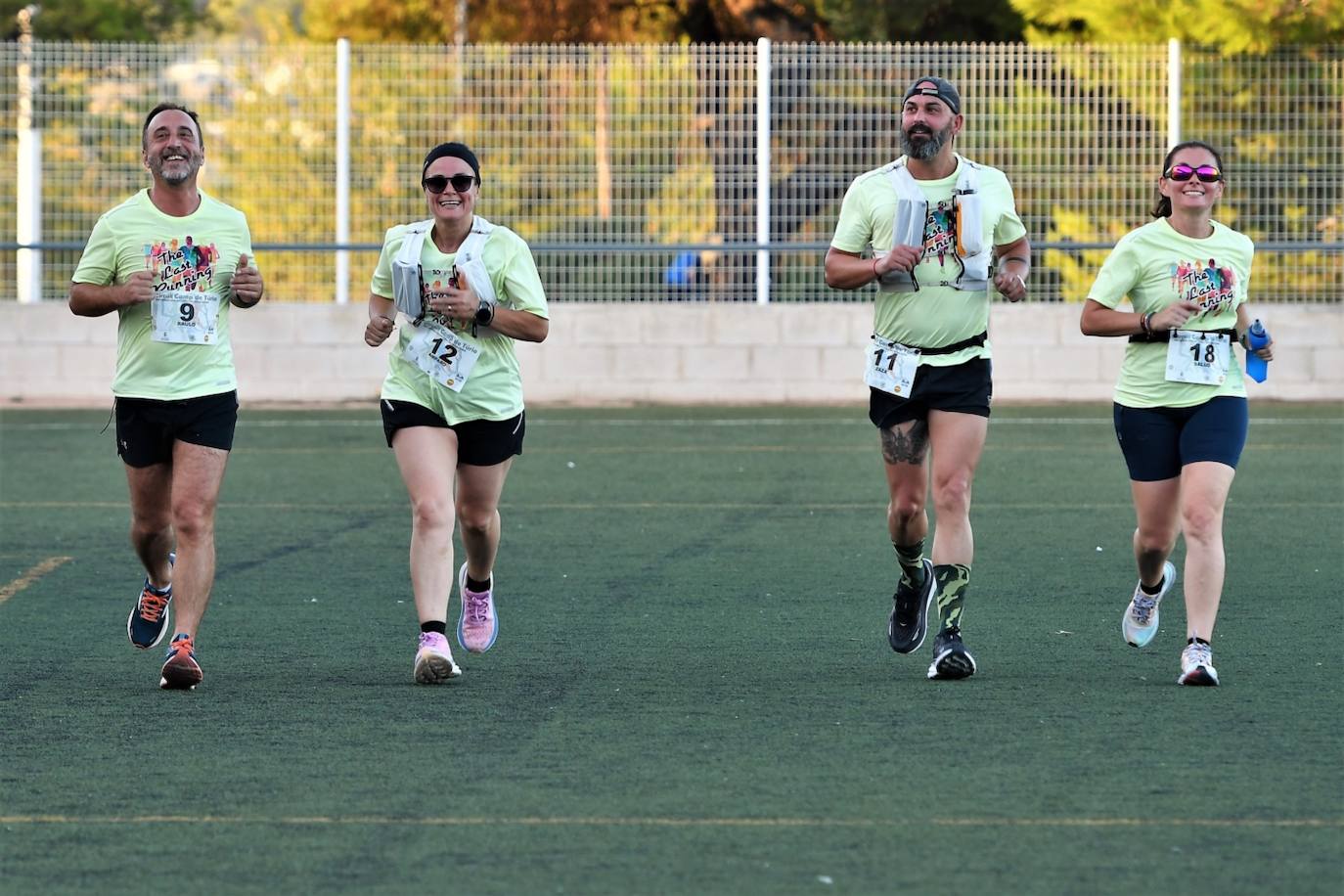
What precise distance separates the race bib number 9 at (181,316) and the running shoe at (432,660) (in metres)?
1.28

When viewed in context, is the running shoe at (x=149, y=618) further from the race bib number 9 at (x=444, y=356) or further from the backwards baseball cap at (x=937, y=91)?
the backwards baseball cap at (x=937, y=91)

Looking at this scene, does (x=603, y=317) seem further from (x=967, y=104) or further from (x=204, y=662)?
(x=204, y=662)

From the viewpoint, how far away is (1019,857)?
213 inches

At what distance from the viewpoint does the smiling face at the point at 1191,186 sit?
7746 mm

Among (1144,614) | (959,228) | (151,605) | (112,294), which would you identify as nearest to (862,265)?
(959,228)

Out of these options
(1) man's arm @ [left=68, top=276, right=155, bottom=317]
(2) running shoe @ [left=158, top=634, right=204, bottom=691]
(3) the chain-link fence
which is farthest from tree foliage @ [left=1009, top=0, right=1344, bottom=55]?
(2) running shoe @ [left=158, top=634, right=204, bottom=691]

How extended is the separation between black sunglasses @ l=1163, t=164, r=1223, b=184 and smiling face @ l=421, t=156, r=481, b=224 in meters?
2.31

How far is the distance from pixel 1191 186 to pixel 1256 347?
0.58m

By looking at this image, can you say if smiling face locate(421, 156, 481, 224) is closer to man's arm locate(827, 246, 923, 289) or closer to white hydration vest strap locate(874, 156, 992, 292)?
man's arm locate(827, 246, 923, 289)

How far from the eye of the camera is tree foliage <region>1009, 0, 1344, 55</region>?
21766 millimetres

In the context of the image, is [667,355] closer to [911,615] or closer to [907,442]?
[911,615]

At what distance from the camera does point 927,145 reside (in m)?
7.86

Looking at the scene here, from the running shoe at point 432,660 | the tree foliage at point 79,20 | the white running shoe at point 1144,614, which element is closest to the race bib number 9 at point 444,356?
the running shoe at point 432,660

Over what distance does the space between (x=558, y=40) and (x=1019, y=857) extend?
2926 centimetres
